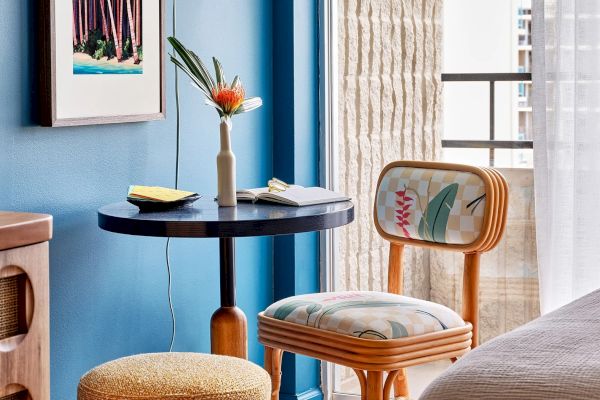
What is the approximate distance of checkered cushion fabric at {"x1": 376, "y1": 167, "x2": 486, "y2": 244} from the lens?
3184 millimetres

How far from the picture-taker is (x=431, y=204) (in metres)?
3.28

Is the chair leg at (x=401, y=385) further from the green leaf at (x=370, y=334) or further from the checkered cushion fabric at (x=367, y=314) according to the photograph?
the green leaf at (x=370, y=334)

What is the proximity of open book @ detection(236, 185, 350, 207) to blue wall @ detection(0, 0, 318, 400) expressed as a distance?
12.7 inches

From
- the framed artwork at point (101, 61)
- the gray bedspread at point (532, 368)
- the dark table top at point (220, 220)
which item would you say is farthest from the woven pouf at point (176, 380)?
the gray bedspread at point (532, 368)

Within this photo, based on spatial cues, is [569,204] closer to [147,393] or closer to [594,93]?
[594,93]

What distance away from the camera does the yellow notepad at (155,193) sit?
2883mm

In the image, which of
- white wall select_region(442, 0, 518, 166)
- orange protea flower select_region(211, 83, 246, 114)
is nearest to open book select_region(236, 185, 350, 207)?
orange protea flower select_region(211, 83, 246, 114)

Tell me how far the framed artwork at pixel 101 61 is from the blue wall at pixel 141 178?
45mm

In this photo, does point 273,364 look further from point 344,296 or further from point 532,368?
point 532,368

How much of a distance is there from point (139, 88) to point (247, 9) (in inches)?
27.5

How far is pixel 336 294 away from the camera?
10.6 feet

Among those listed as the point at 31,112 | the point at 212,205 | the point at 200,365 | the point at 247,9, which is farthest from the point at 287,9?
the point at 200,365

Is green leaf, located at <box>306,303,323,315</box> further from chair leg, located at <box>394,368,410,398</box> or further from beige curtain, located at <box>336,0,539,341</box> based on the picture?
beige curtain, located at <box>336,0,539,341</box>

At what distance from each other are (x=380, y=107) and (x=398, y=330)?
1258mm
